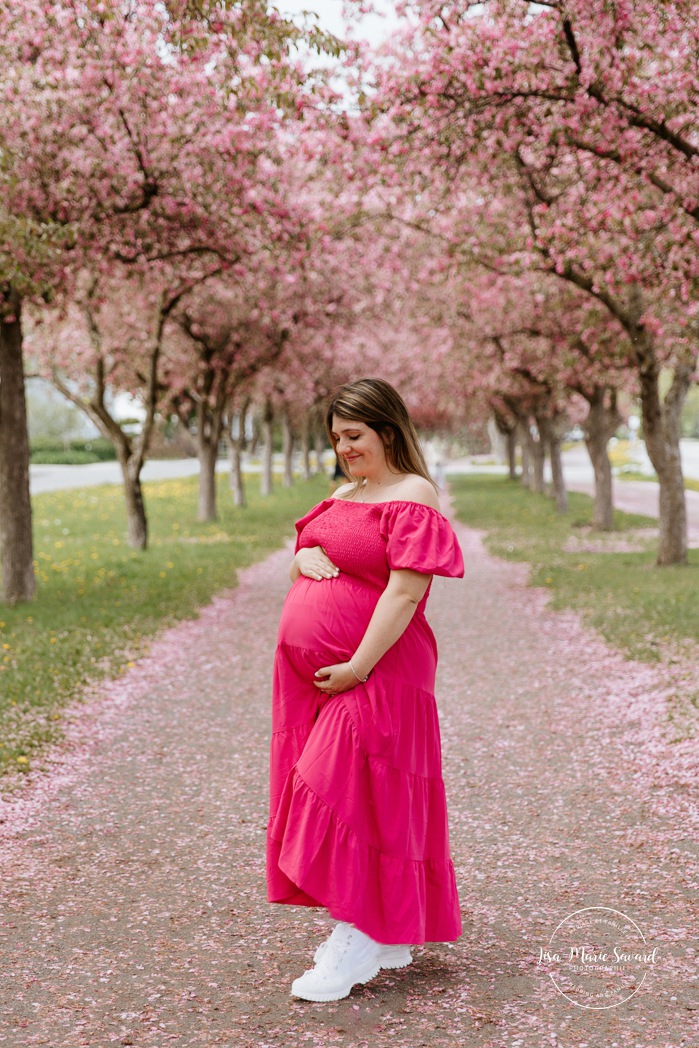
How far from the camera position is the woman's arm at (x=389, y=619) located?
11.5 ft

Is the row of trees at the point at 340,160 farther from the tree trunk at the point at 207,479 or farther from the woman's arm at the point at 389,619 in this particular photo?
the tree trunk at the point at 207,479

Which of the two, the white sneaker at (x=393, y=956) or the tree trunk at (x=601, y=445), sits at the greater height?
the tree trunk at (x=601, y=445)

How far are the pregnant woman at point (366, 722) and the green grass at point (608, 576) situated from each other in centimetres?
603

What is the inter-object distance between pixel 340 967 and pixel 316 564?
141 cm

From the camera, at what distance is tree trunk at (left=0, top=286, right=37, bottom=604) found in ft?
38.8

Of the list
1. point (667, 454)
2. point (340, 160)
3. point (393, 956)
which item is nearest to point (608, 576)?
point (667, 454)

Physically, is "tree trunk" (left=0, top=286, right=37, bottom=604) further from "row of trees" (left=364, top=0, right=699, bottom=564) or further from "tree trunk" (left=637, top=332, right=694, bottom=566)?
"tree trunk" (left=637, top=332, right=694, bottom=566)

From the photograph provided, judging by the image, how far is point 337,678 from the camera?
3549 mm

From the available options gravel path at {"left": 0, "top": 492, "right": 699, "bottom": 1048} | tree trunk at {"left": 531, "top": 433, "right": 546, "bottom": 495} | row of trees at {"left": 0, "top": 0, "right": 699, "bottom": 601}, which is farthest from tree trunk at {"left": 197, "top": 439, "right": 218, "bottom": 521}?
gravel path at {"left": 0, "top": 492, "right": 699, "bottom": 1048}

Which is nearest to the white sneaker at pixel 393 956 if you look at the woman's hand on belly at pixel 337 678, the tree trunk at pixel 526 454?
the woman's hand on belly at pixel 337 678

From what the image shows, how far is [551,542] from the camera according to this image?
19.9 m

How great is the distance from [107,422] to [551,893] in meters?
15.1

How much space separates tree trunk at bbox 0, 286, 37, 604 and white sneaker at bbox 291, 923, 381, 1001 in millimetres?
9175

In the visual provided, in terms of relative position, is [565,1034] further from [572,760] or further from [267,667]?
[267,667]
